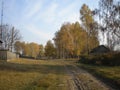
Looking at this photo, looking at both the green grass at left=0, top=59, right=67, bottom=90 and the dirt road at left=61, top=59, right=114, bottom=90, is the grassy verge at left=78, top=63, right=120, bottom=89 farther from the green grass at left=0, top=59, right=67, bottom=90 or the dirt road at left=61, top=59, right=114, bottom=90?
the green grass at left=0, top=59, right=67, bottom=90

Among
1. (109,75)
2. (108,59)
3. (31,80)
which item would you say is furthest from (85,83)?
(108,59)

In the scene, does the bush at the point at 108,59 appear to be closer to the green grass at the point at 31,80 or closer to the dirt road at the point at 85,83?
the green grass at the point at 31,80

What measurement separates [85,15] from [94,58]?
→ 24746mm

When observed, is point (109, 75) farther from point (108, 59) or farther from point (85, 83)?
point (108, 59)

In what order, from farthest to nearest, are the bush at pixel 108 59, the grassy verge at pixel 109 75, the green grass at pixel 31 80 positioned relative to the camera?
the bush at pixel 108 59
the grassy verge at pixel 109 75
the green grass at pixel 31 80

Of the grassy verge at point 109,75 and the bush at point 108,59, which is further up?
the bush at point 108,59

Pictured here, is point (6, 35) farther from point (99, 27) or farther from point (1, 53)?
point (99, 27)

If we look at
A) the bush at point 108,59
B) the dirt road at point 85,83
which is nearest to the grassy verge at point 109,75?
the dirt road at point 85,83

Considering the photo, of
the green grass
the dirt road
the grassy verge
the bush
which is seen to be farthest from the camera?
the bush

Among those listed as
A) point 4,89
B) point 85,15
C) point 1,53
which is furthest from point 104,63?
point 4,89

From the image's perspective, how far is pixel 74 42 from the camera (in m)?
93.1

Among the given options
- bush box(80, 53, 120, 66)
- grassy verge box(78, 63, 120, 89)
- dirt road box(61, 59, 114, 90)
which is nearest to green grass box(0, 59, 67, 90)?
dirt road box(61, 59, 114, 90)

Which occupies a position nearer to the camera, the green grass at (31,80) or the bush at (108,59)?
the green grass at (31,80)

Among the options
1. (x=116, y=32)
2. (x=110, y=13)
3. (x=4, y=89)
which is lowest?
(x=4, y=89)
